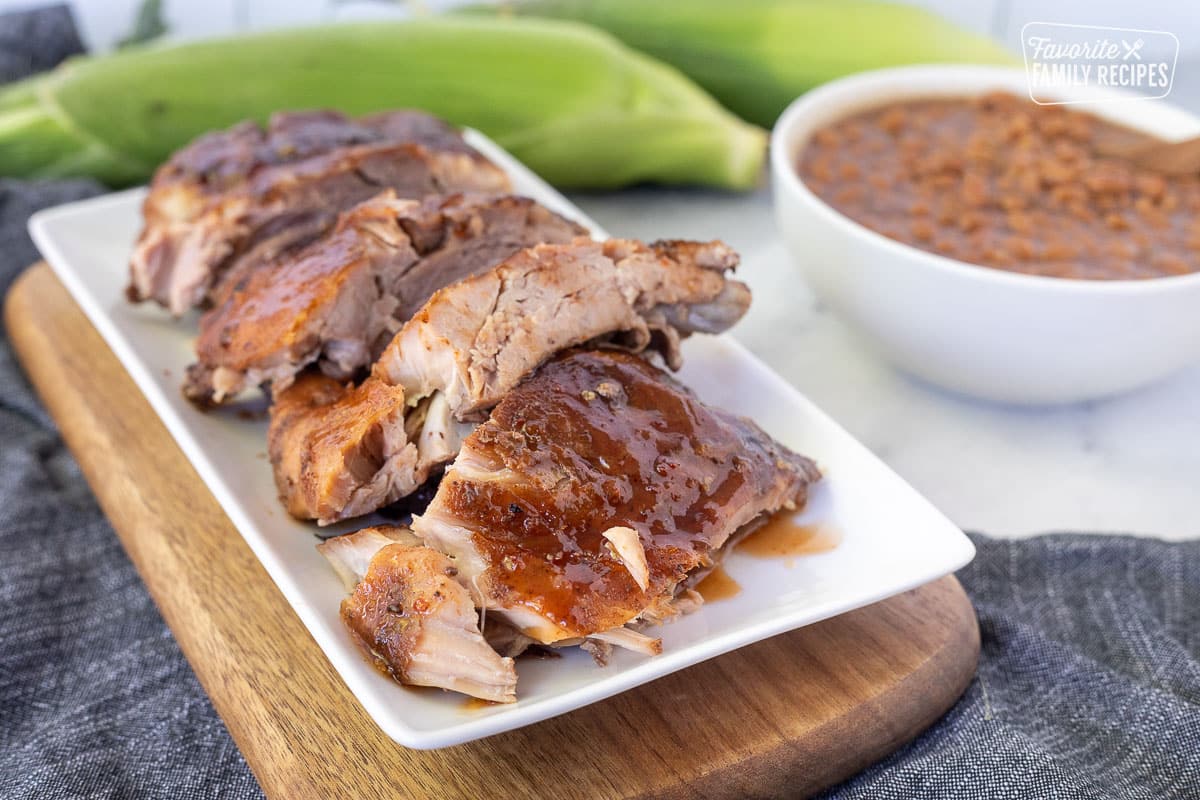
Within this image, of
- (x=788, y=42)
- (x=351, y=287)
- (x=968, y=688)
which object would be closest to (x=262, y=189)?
(x=351, y=287)

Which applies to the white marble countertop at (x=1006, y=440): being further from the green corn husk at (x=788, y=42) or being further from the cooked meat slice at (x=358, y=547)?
the cooked meat slice at (x=358, y=547)

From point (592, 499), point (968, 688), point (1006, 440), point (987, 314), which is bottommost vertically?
point (1006, 440)

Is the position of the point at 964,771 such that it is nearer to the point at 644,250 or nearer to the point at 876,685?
the point at 876,685

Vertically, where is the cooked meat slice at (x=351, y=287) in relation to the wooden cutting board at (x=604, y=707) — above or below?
above

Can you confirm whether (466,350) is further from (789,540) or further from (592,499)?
(789,540)

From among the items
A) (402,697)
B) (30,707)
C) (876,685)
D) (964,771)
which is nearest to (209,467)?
(30,707)

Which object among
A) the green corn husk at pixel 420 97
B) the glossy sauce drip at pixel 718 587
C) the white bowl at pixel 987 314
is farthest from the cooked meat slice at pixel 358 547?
the green corn husk at pixel 420 97

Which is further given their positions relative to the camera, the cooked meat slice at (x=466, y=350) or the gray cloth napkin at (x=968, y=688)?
the cooked meat slice at (x=466, y=350)
